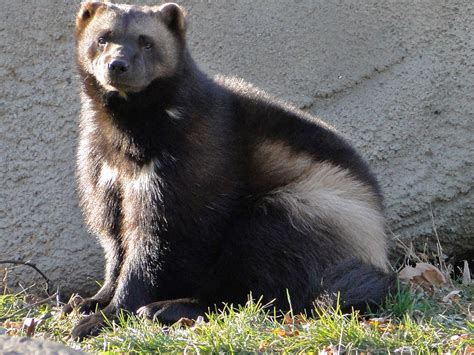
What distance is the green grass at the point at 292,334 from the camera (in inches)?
161

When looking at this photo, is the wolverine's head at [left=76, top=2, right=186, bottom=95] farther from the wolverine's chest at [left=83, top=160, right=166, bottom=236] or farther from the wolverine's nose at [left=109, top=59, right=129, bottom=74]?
the wolverine's chest at [left=83, top=160, right=166, bottom=236]

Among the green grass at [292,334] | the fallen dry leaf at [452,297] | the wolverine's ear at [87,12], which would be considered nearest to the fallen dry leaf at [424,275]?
the fallen dry leaf at [452,297]

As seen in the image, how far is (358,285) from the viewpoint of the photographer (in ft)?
16.2

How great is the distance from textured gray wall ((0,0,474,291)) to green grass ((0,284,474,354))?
1.63m

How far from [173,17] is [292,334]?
7.05ft

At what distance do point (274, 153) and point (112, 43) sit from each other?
45.6 inches

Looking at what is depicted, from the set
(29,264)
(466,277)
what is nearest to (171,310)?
(29,264)

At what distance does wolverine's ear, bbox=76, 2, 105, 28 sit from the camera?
213 inches

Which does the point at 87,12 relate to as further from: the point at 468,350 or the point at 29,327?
the point at 468,350

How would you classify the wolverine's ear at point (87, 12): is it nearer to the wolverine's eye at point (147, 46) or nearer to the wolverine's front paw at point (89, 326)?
the wolverine's eye at point (147, 46)

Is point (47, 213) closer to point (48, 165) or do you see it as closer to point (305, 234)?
point (48, 165)

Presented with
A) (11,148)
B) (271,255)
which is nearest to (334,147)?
(271,255)

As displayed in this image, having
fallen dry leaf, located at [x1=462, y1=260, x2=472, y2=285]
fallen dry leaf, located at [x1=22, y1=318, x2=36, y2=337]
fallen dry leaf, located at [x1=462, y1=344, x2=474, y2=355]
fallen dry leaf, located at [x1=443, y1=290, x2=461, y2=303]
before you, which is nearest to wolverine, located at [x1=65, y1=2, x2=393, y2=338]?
fallen dry leaf, located at [x1=22, y1=318, x2=36, y2=337]

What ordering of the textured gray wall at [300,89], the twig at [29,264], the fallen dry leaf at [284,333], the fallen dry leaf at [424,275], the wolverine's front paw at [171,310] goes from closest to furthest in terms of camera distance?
the fallen dry leaf at [284,333] → the wolverine's front paw at [171,310] → the fallen dry leaf at [424,275] → the twig at [29,264] → the textured gray wall at [300,89]
